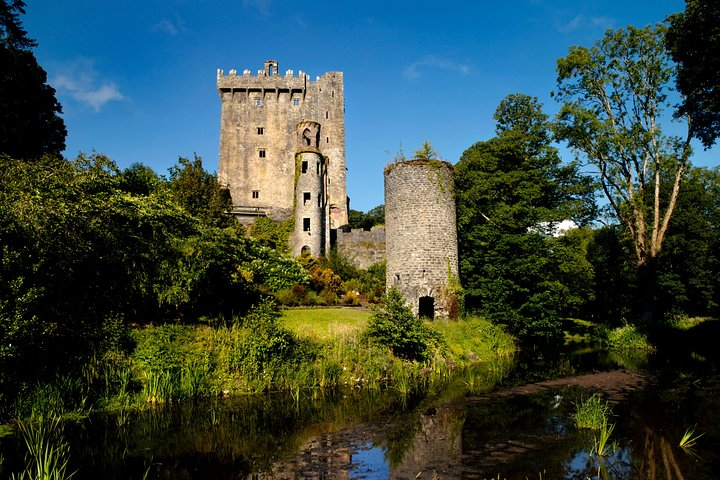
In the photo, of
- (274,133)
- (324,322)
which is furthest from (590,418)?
(274,133)

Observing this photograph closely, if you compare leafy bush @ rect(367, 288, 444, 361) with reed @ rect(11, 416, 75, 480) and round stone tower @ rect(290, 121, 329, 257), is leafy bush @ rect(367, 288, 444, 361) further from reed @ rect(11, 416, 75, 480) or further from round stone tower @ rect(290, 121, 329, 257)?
round stone tower @ rect(290, 121, 329, 257)

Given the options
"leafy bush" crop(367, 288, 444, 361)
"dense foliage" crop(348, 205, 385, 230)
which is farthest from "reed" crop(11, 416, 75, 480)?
"dense foliage" crop(348, 205, 385, 230)

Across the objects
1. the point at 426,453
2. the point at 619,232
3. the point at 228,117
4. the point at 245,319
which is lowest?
the point at 426,453

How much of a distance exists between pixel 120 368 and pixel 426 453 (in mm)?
7892

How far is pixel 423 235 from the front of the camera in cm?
2016

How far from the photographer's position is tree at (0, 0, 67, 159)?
15664 millimetres

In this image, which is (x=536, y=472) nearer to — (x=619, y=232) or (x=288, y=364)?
(x=288, y=364)

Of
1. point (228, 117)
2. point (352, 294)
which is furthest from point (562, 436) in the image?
point (228, 117)

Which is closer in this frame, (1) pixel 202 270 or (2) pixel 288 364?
(2) pixel 288 364

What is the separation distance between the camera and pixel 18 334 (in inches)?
332

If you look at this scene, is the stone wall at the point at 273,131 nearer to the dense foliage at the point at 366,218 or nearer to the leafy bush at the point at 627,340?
Result: the dense foliage at the point at 366,218

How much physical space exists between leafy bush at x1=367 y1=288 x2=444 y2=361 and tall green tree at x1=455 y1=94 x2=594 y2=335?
6505 mm

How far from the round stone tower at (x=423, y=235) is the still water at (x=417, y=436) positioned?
7.40 m

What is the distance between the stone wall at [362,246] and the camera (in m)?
32.0
